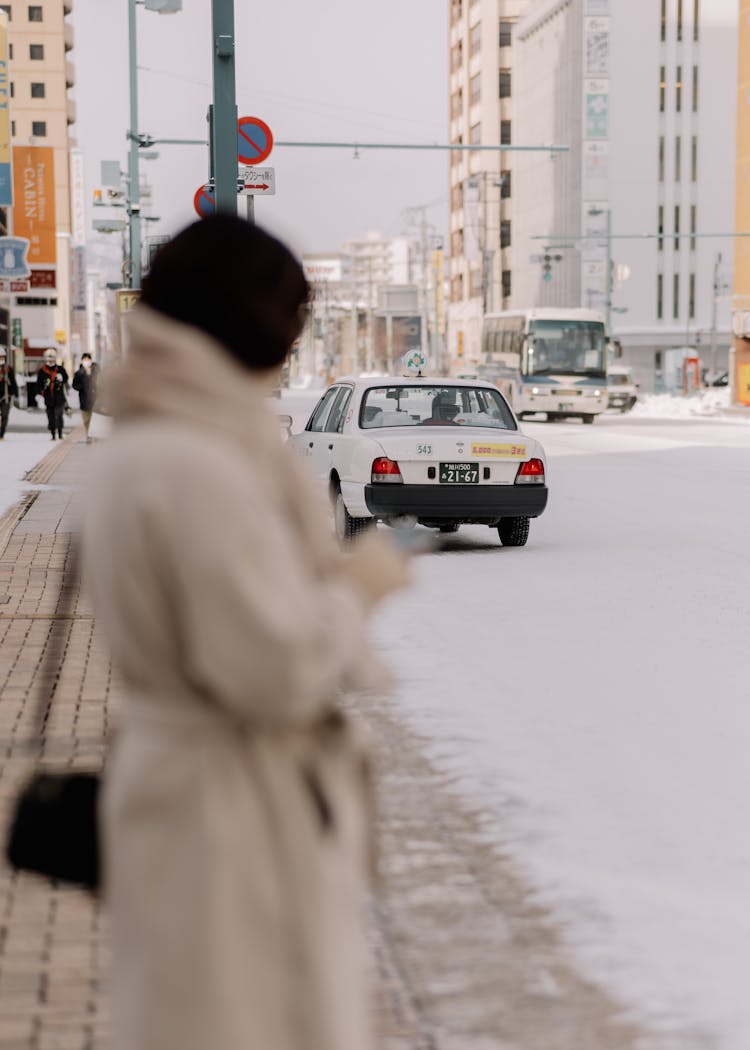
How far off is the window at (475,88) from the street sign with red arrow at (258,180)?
119m

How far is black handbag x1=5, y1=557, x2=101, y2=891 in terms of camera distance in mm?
2275

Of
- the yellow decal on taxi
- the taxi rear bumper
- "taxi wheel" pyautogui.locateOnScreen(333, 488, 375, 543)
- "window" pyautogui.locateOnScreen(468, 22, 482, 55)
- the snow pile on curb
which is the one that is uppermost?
"window" pyautogui.locateOnScreen(468, 22, 482, 55)

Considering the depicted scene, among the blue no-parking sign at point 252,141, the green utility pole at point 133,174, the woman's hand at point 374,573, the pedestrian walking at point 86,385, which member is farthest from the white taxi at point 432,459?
the green utility pole at point 133,174

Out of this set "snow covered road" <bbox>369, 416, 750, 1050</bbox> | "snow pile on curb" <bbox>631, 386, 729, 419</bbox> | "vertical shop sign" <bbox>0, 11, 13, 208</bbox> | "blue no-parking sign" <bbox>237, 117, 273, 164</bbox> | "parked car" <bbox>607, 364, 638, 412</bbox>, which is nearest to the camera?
"snow covered road" <bbox>369, 416, 750, 1050</bbox>

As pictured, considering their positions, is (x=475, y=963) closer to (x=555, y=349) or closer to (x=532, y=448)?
(x=532, y=448)

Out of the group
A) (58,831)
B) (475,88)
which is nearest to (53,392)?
(58,831)

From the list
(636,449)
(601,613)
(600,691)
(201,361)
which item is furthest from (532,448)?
(636,449)

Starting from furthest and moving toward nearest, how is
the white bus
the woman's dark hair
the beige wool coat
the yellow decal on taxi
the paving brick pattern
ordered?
the white bus < the yellow decal on taxi < the paving brick pattern < the woman's dark hair < the beige wool coat

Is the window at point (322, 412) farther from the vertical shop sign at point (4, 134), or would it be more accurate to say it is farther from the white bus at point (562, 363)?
the vertical shop sign at point (4, 134)

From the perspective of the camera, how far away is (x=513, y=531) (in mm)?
15000

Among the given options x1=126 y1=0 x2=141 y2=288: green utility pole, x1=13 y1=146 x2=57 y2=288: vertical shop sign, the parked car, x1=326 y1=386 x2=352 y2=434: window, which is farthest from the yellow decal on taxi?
x1=13 y1=146 x2=57 y2=288: vertical shop sign

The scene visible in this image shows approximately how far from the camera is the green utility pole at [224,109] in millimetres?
14016

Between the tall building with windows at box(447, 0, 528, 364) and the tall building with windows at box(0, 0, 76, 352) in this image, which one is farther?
the tall building with windows at box(0, 0, 76, 352)

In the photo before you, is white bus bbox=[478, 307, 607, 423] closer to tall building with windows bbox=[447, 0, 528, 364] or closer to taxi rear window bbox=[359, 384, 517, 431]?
taxi rear window bbox=[359, 384, 517, 431]
